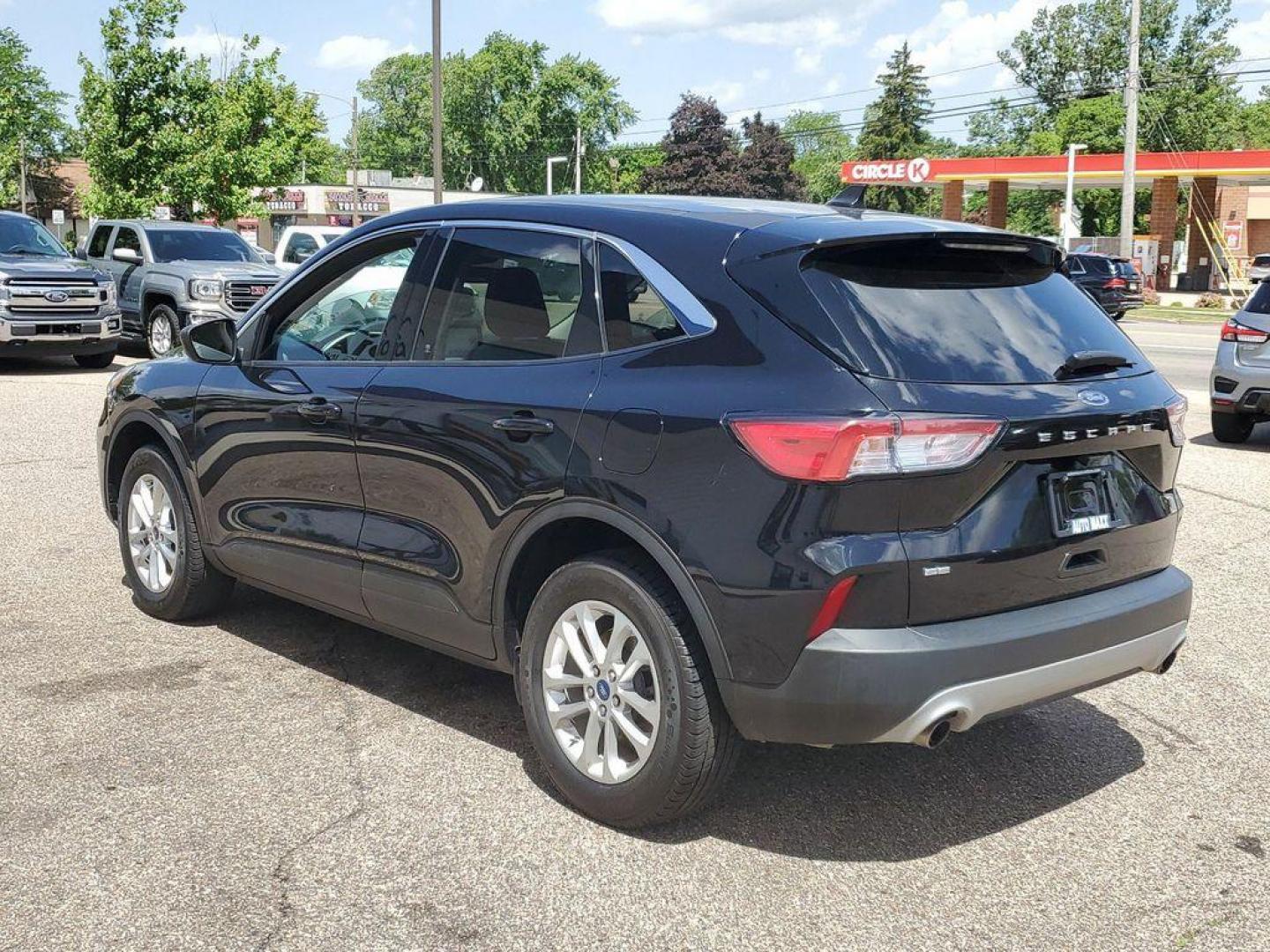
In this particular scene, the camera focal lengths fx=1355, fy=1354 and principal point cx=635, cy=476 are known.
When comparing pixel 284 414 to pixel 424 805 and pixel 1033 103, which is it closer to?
pixel 424 805

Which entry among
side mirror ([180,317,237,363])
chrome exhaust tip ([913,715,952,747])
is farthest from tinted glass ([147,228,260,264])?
chrome exhaust tip ([913,715,952,747])

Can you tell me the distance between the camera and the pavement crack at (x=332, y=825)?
3330 millimetres

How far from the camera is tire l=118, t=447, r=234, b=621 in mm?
5641

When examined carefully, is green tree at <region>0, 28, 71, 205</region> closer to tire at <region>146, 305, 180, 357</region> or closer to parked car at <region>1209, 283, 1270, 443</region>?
tire at <region>146, 305, 180, 357</region>

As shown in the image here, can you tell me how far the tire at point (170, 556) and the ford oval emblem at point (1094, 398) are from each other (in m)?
3.60

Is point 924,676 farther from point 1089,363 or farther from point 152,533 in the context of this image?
point 152,533

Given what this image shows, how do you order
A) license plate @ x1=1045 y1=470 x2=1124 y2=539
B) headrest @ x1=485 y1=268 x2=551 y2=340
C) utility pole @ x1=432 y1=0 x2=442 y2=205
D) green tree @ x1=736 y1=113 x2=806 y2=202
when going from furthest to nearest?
green tree @ x1=736 y1=113 x2=806 y2=202, utility pole @ x1=432 y1=0 x2=442 y2=205, headrest @ x1=485 y1=268 x2=551 y2=340, license plate @ x1=1045 y1=470 x2=1124 y2=539

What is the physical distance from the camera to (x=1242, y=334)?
11.2 meters

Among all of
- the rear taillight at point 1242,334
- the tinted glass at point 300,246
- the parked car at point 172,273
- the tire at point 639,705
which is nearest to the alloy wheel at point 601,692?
the tire at point 639,705

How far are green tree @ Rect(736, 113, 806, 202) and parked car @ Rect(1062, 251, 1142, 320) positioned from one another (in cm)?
5095

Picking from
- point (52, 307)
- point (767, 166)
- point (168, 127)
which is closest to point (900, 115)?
point (767, 166)

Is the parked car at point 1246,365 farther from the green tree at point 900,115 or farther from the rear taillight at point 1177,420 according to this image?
the green tree at point 900,115

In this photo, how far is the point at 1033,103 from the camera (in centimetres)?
9275

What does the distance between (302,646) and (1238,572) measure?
476 cm
